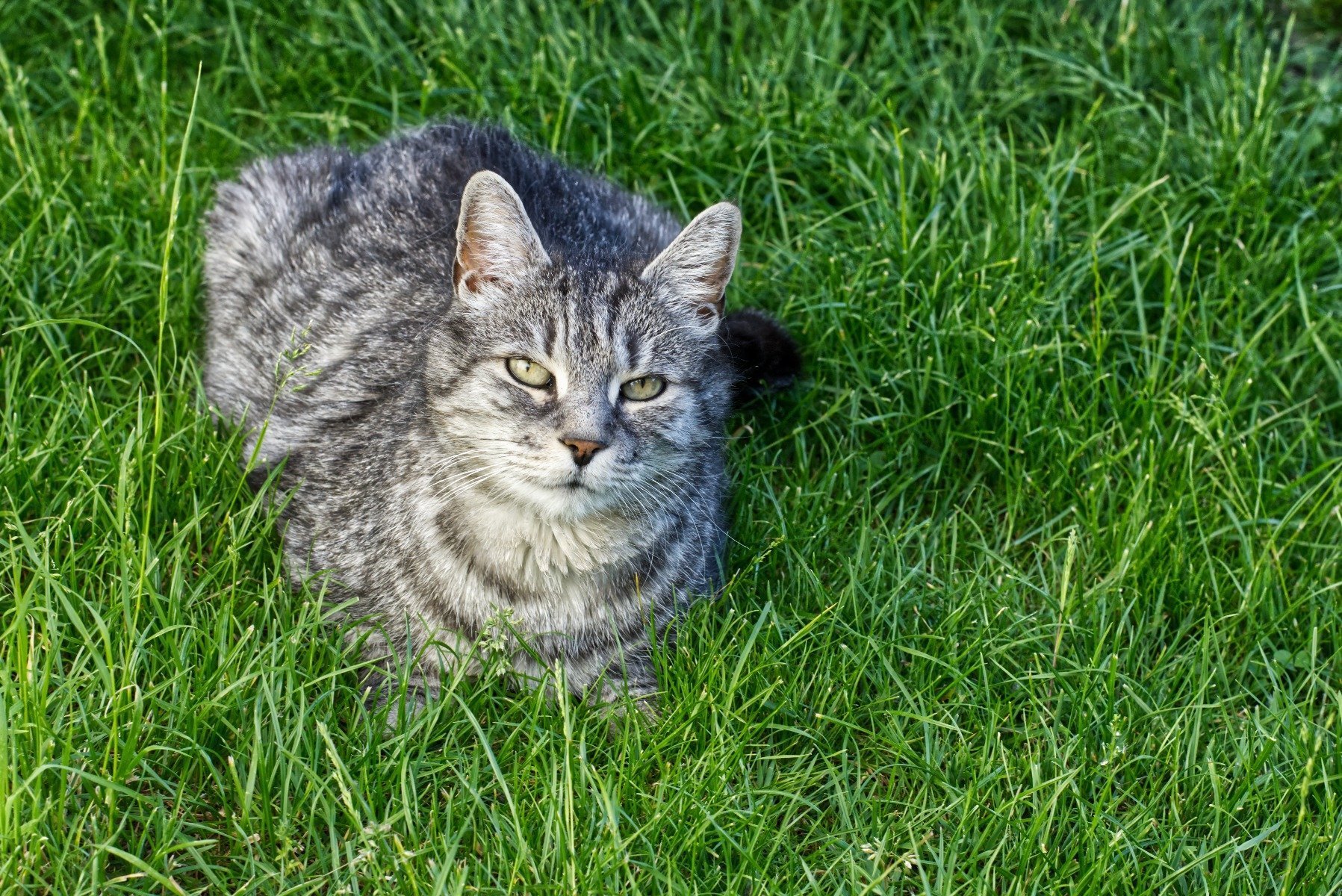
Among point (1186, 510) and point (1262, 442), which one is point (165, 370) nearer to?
point (1186, 510)

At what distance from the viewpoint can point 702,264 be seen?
12.8 ft

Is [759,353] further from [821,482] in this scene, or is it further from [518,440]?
[518,440]

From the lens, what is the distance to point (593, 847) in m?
3.27

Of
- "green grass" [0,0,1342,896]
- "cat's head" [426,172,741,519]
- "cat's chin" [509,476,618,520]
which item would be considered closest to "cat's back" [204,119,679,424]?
"green grass" [0,0,1342,896]

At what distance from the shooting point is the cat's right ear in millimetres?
3691

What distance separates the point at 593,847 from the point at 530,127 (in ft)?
10.4

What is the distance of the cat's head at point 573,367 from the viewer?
140 inches

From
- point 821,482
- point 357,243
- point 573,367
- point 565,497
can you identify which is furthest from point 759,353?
point 357,243

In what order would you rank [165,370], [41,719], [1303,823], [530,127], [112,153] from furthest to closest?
[530,127]
[112,153]
[165,370]
[1303,823]
[41,719]

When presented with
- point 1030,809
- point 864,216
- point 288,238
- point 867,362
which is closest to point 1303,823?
point 1030,809

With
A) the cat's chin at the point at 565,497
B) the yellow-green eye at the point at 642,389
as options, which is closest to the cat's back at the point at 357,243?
the yellow-green eye at the point at 642,389

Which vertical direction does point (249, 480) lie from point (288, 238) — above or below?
below

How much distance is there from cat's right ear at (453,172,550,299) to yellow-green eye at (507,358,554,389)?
0.25 metres

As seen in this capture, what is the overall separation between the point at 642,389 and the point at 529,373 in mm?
298
